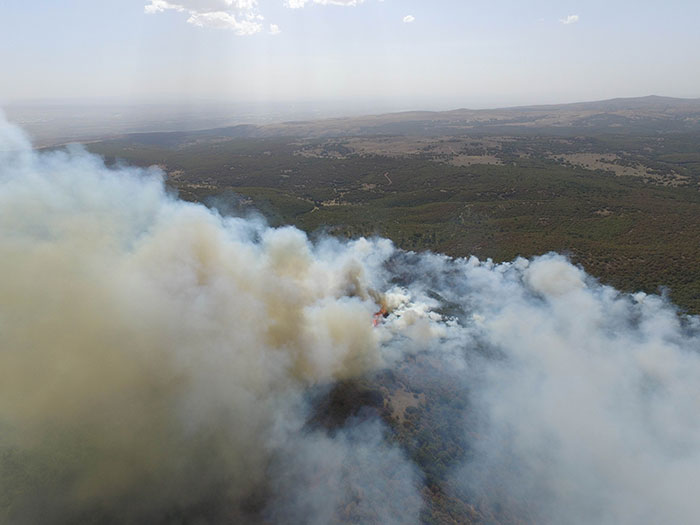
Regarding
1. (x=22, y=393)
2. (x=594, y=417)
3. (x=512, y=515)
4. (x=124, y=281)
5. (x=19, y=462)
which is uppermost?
(x=124, y=281)

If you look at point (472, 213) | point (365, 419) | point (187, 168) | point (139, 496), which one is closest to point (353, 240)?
point (472, 213)

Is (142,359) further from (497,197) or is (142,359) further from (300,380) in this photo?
(497,197)

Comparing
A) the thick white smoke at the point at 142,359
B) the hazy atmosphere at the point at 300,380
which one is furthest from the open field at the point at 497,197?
the thick white smoke at the point at 142,359

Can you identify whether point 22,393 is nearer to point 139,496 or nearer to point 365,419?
point 139,496

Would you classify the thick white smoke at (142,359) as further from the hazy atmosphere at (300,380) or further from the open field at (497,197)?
the open field at (497,197)

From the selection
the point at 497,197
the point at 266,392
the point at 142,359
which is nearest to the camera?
the point at 142,359

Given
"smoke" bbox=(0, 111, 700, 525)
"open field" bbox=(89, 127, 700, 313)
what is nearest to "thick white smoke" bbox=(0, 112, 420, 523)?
"smoke" bbox=(0, 111, 700, 525)

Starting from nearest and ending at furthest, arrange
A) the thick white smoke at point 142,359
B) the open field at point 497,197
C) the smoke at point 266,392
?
the thick white smoke at point 142,359 < the smoke at point 266,392 < the open field at point 497,197

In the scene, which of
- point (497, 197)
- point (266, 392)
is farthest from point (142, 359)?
point (497, 197)

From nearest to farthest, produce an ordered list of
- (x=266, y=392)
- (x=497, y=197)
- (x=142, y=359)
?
(x=142, y=359) < (x=266, y=392) < (x=497, y=197)
